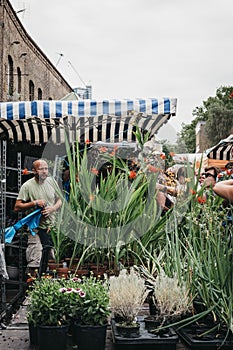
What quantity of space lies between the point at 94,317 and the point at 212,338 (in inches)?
27.0

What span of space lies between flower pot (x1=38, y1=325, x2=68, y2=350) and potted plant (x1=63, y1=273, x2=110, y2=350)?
0.11 meters

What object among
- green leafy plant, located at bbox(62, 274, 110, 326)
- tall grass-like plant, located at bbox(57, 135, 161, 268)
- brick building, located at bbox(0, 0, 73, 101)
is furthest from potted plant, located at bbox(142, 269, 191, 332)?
brick building, located at bbox(0, 0, 73, 101)

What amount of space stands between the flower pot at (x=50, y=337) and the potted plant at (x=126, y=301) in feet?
1.09

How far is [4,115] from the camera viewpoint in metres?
7.29

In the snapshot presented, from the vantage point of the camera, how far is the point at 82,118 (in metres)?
8.51

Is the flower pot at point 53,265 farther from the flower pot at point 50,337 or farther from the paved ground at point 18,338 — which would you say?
the flower pot at point 50,337

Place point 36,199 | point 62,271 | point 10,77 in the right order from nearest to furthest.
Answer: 1. point 62,271
2. point 36,199
3. point 10,77

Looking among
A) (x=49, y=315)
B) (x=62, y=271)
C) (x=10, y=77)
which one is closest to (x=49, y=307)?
(x=49, y=315)

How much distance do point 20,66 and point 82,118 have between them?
421 inches

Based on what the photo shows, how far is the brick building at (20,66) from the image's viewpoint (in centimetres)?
1576

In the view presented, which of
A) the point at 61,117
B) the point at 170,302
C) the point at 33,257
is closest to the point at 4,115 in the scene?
the point at 61,117

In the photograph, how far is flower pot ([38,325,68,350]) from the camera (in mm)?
2934

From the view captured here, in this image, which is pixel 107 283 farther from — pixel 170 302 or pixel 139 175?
pixel 139 175

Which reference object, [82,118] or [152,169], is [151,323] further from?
[82,118]
